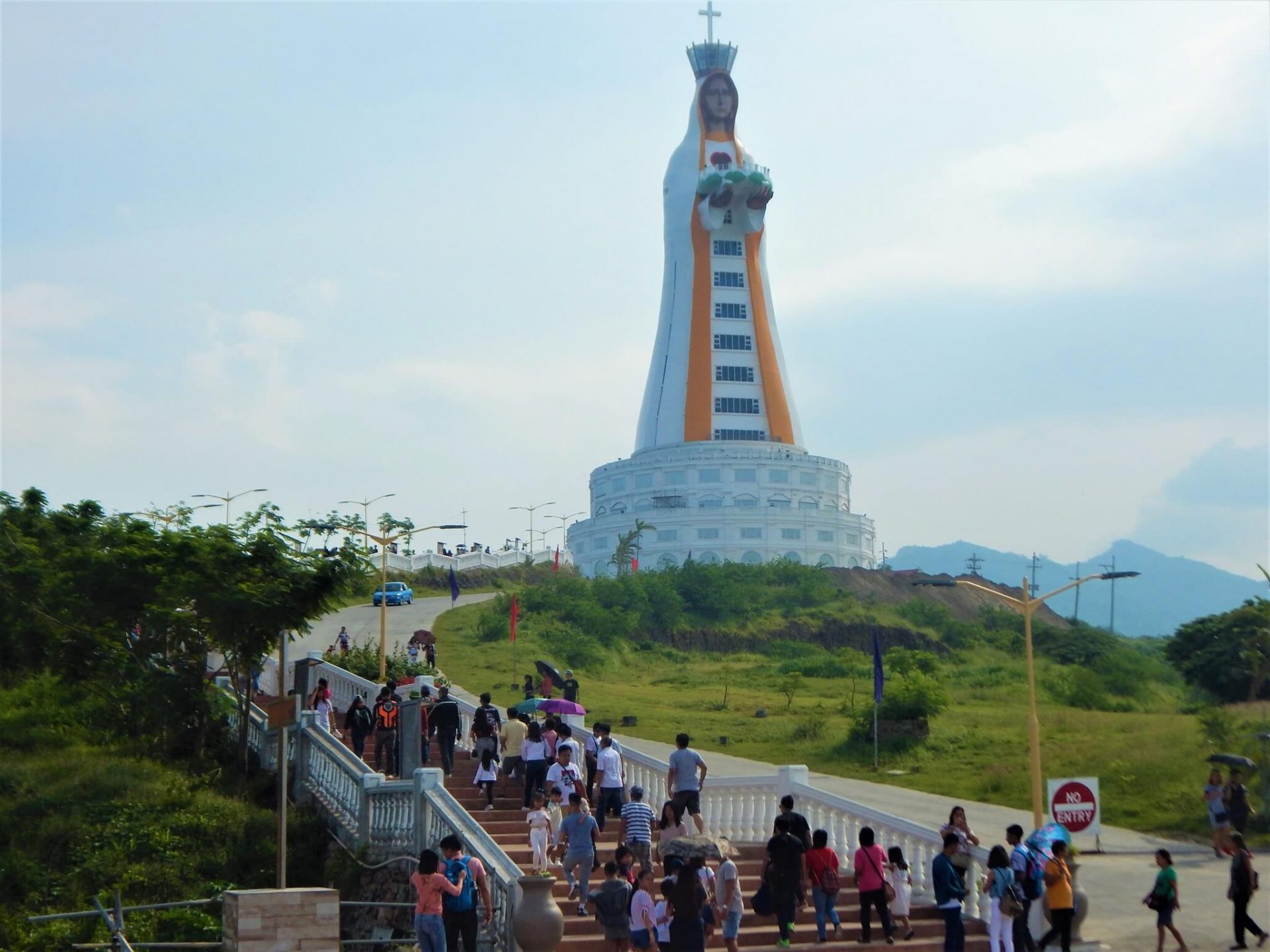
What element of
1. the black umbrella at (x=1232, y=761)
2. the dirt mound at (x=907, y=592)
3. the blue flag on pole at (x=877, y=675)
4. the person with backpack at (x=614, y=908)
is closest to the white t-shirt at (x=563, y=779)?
the person with backpack at (x=614, y=908)

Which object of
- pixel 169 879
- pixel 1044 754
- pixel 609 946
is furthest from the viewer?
pixel 1044 754

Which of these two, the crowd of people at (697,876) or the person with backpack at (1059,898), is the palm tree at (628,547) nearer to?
the crowd of people at (697,876)

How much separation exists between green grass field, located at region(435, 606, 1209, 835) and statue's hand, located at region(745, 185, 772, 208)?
1317 inches

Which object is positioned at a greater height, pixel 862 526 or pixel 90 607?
pixel 862 526

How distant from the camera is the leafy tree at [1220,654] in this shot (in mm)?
47438

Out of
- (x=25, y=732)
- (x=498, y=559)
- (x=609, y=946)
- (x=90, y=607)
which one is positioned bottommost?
(x=609, y=946)

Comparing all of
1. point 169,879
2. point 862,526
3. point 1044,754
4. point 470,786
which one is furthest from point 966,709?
point 862,526

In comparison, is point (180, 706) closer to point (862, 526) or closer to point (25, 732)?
point (25, 732)

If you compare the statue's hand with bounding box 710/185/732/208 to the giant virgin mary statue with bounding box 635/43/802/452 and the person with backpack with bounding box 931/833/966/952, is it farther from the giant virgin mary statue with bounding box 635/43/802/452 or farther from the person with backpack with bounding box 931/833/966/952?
the person with backpack with bounding box 931/833/966/952

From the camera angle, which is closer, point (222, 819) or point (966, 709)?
point (222, 819)

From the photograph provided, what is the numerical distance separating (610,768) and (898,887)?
4.55m

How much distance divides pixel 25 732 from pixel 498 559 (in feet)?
195

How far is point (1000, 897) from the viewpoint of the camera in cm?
1770

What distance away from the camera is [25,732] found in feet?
86.1
